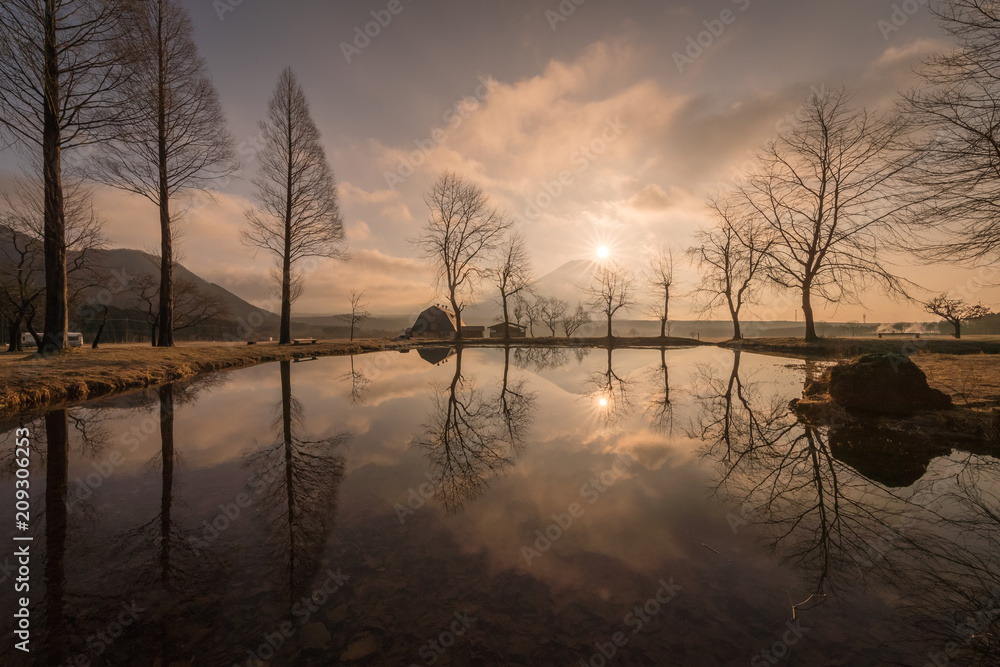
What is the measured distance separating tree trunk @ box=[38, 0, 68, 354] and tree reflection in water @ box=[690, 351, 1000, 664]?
55.2 ft

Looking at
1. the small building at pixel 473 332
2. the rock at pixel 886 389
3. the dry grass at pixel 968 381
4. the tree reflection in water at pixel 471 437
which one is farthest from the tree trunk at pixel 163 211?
Result: the small building at pixel 473 332

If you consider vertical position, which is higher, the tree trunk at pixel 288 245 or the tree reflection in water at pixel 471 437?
the tree trunk at pixel 288 245

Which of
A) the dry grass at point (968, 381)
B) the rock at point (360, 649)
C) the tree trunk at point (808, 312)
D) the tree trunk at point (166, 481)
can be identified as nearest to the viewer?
the rock at point (360, 649)

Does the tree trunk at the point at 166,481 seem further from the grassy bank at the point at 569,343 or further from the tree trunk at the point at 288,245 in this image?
the grassy bank at the point at 569,343

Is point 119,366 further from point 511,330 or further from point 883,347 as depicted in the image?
point 511,330

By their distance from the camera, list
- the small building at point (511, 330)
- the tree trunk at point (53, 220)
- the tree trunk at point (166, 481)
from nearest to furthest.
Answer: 1. the tree trunk at point (166, 481)
2. the tree trunk at point (53, 220)
3. the small building at point (511, 330)

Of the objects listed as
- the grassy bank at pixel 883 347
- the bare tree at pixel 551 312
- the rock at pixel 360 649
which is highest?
the bare tree at pixel 551 312

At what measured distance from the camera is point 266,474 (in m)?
4.02

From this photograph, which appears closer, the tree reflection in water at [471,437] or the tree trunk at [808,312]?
the tree reflection in water at [471,437]

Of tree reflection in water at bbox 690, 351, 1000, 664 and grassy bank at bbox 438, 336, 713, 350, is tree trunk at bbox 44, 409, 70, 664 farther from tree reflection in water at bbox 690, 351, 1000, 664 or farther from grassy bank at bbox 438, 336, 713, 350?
grassy bank at bbox 438, 336, 713, 350

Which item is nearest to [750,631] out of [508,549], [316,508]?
[508,549]

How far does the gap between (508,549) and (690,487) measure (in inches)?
87.4

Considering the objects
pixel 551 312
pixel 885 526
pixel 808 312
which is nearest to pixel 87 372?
pixel 885 526

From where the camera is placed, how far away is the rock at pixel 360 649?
1769 mm
